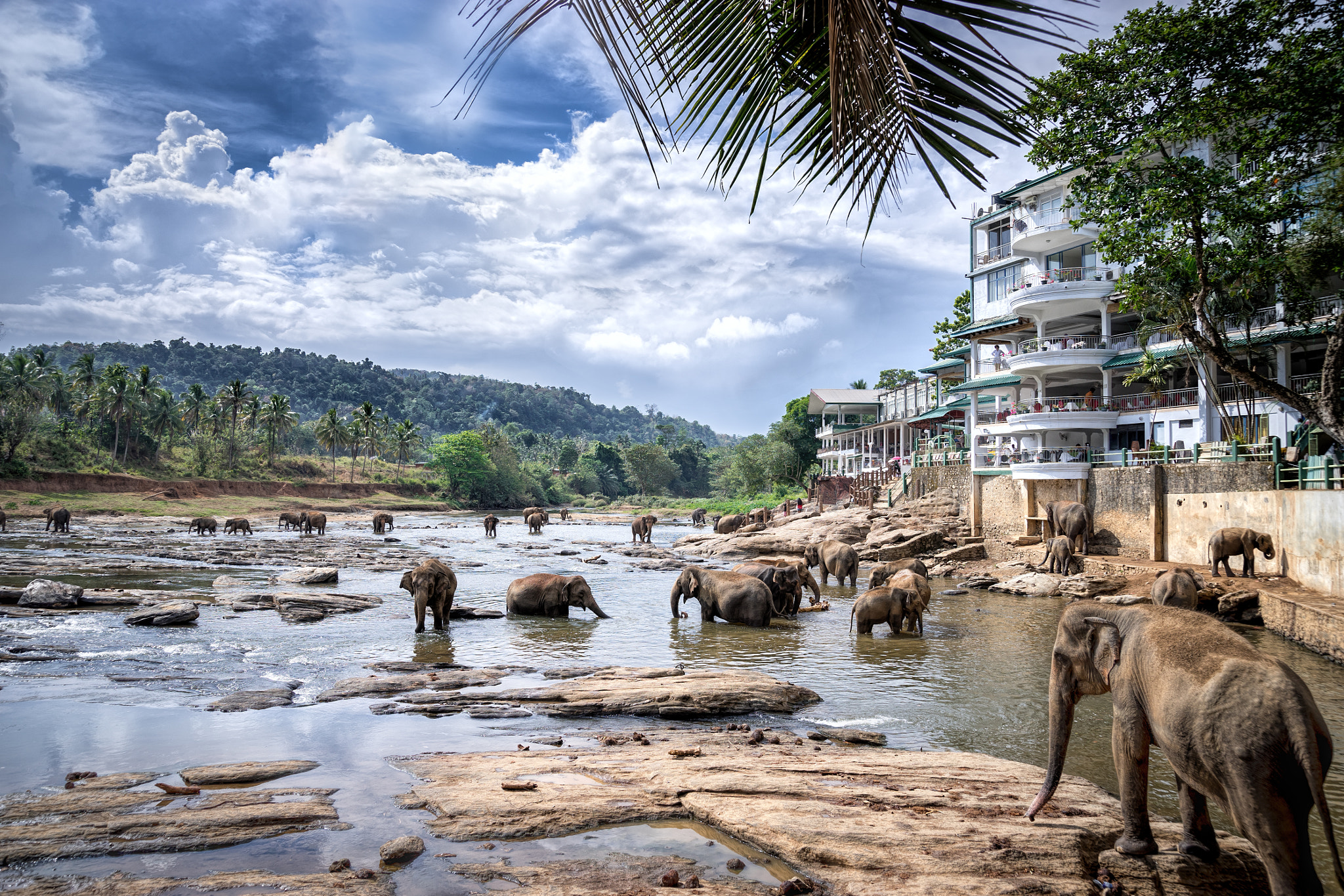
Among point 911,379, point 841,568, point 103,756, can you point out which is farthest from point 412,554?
point 911,379

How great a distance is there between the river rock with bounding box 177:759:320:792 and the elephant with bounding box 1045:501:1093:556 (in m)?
26.8

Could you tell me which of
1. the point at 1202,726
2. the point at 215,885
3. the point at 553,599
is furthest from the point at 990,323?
the point at 215,885

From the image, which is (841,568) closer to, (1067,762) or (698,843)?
(1067,762)

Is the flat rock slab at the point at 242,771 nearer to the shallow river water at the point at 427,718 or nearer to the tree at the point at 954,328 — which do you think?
the shallow river water at the point at 427,718

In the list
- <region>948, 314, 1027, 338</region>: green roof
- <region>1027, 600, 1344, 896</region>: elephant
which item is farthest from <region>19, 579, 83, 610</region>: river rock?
<region>948, 314, 1027, 338</region>: green roof

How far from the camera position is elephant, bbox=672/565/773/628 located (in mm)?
17828

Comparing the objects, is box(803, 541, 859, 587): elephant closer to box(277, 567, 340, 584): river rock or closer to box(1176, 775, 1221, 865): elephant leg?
box(277, 567, 340, 584): river rock

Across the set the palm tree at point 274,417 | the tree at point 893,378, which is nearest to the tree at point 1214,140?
the tree at point 893,378

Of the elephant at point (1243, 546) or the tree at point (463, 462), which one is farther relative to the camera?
the tree at point (463, 462)

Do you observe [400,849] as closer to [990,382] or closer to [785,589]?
[785,589]

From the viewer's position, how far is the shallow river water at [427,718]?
610cm

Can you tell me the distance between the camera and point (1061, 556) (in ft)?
Result: 85.6

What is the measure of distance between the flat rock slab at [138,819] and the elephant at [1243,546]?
22.3m

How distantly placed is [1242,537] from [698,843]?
20.7 meters
